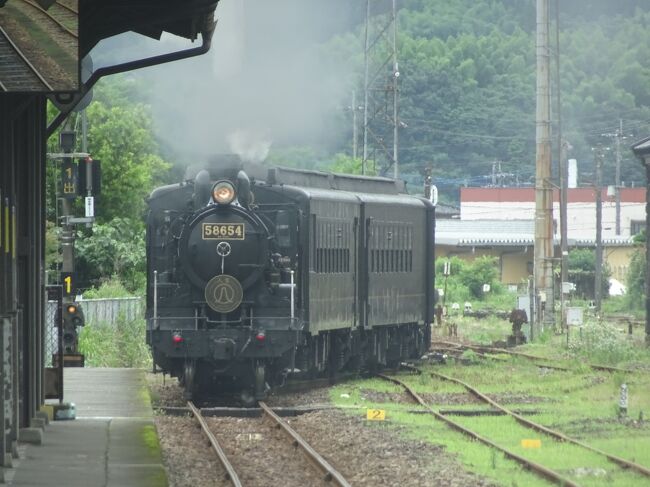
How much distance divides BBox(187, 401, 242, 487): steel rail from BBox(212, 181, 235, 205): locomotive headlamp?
2.65m

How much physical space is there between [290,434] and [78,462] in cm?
398

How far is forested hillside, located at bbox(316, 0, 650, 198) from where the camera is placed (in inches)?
3735

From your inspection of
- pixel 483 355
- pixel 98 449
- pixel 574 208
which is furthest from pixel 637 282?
pixel 98 449

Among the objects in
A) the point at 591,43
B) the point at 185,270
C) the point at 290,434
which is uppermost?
the point at 591,43

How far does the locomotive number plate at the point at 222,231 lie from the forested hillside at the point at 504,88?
72.4m

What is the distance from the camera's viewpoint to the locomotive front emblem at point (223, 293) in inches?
792

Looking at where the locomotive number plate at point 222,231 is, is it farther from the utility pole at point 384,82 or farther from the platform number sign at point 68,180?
the utility pole at point 384,82

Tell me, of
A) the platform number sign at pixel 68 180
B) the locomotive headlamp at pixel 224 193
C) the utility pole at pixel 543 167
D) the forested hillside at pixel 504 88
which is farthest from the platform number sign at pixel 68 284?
the forested hillside at pixel 504 88

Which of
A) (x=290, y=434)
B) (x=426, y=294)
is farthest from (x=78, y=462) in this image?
(x=426, y=294)

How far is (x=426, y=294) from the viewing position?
93.7ft

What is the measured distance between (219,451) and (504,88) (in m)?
83.3

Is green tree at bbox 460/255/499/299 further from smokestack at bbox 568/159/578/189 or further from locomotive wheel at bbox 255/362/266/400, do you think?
locomotive wheel at bbox 255/362/266/400

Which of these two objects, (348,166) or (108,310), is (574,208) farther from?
(108,310)

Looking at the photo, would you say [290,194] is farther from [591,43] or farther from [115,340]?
[591,43]
